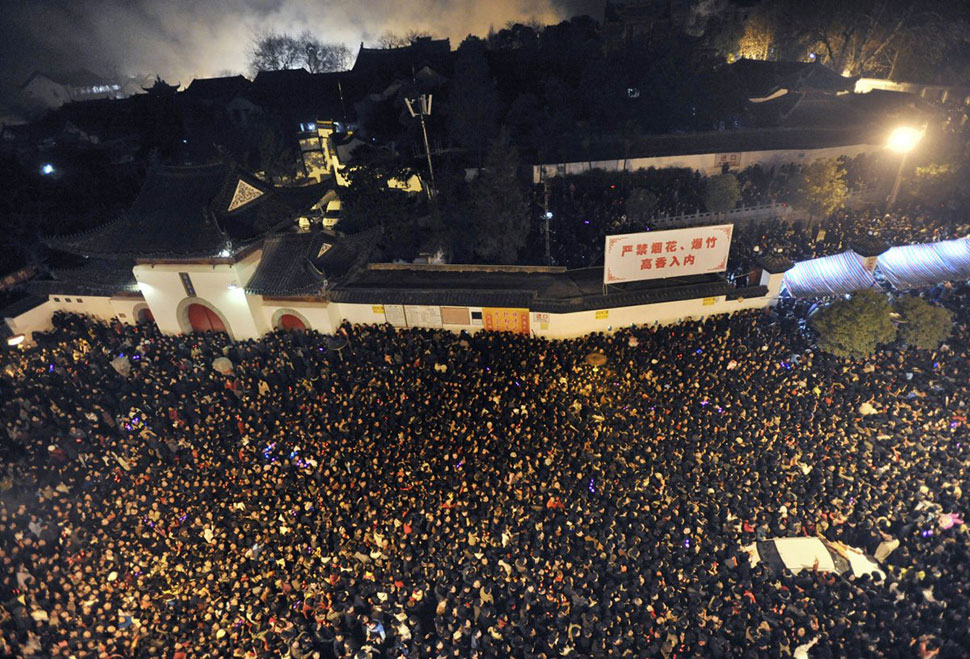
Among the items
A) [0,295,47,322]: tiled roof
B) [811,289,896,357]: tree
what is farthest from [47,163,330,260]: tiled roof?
[811,289,896,357]: tree

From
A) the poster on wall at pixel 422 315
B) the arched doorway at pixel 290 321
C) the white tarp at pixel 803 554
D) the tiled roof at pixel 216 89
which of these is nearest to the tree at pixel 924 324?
the white tarp at pixel 803 554

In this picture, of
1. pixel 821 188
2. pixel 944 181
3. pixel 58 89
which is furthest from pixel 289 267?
pixel 58 89

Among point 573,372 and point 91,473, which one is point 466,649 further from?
point 91,473

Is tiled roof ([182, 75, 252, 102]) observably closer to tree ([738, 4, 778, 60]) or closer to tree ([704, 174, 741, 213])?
tree ([704, 174, 741, 213])

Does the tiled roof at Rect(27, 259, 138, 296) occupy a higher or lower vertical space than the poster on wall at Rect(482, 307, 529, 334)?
higher

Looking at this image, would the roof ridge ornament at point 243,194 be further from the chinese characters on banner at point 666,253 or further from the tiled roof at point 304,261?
the chinese characters on banner at point 666,253

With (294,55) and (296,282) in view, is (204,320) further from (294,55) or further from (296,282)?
(294,55)
